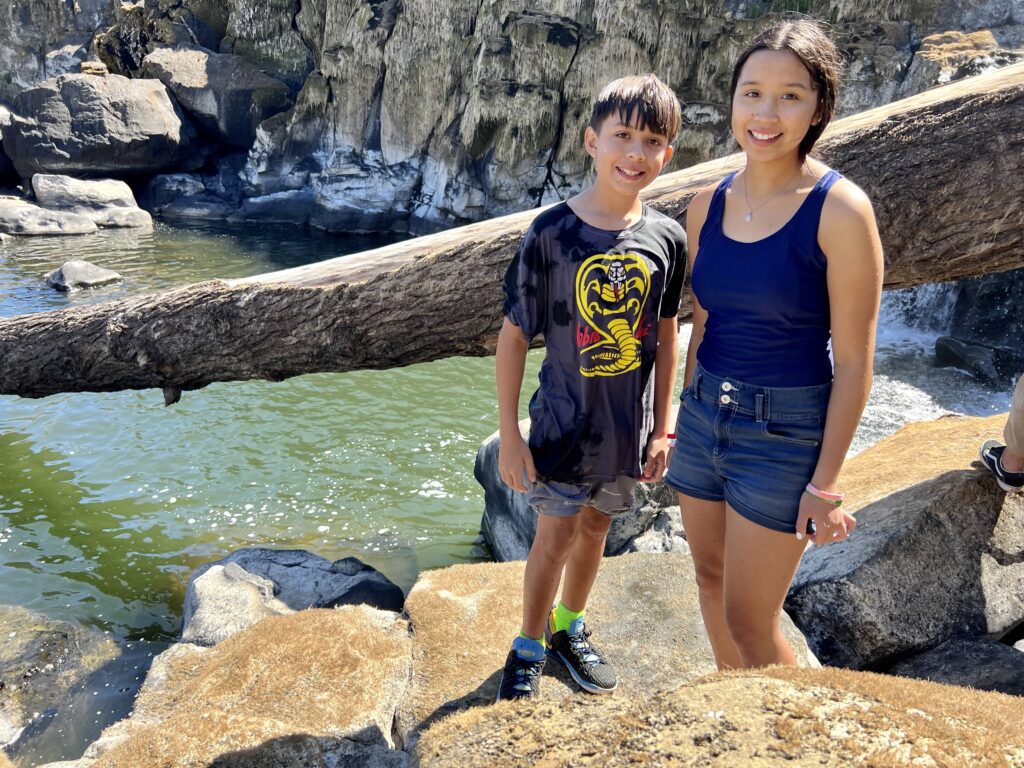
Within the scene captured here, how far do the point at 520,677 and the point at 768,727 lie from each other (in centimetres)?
124

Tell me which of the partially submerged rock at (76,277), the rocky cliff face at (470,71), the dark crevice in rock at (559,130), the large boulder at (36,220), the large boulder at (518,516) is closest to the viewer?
the large boulder at (518,516)

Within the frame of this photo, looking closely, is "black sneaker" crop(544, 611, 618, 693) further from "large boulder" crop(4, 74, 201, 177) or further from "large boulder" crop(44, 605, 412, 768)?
Result: "large boulder" crop(4, 74, 201, 177)

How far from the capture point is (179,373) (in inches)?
173

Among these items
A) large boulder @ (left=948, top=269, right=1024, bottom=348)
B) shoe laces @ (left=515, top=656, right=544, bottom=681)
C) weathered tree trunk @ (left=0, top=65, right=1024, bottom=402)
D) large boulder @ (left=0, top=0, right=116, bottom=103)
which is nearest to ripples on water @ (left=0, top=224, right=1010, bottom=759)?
large boulder @ (left=948, top=269, right=1024, bottom=348)

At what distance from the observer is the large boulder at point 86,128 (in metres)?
19.2

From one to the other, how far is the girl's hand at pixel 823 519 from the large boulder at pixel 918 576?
1369 mm

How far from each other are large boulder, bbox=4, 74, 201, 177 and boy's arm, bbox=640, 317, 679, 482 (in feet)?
70.0

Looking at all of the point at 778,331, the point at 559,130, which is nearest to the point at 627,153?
the point at 778,331

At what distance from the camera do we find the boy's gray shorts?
2.21 metres

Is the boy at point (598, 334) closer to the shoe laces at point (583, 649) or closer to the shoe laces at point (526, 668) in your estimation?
the shoe laces at point (526, 668)

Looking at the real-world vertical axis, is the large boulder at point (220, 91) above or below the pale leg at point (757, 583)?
above

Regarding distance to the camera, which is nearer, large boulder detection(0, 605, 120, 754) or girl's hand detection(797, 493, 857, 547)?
girl's hand detection(797, 493, 857, 547)

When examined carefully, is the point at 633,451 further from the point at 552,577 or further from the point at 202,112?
the point at 202,112

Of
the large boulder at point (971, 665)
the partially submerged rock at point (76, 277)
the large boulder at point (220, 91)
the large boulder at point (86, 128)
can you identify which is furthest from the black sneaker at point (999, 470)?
the large boulder at point (220, 91)
